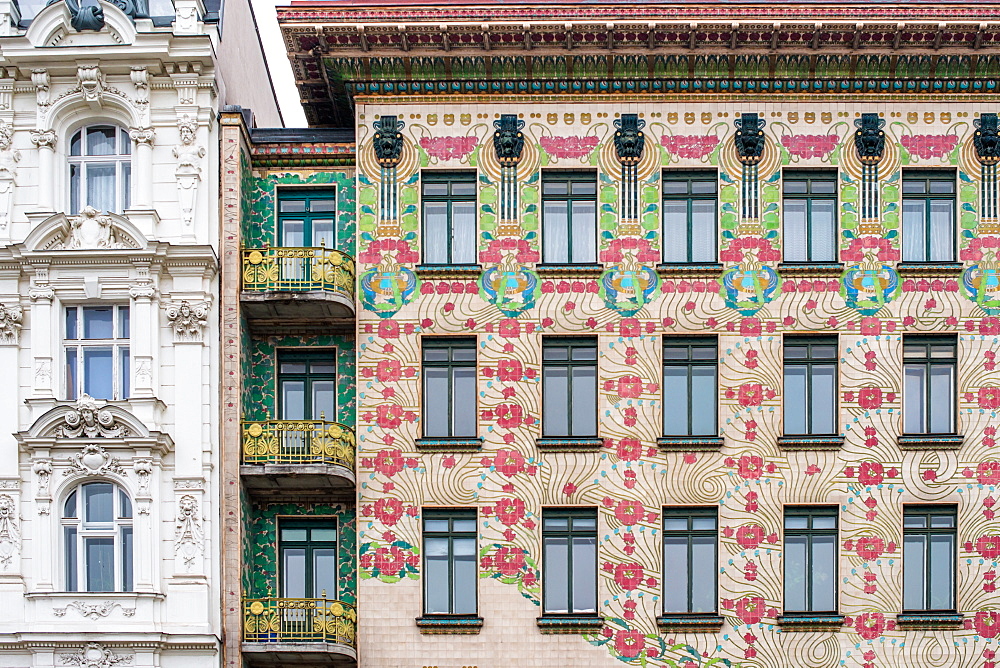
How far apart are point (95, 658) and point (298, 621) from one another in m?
3.85

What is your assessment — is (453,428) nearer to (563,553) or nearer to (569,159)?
(563,553)

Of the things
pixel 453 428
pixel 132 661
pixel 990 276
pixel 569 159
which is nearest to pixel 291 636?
pixel 132 661

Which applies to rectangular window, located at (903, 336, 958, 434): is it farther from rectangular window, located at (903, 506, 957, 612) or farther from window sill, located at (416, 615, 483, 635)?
window sill, located at (416, 615, 483, 635)

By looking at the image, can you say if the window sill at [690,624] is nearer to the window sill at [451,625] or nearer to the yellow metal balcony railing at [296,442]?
the window sill at [451,625]

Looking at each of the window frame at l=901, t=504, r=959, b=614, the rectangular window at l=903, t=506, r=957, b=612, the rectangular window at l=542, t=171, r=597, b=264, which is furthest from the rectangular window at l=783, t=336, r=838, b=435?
the rectangular window at l=542, t=171, r=597, b=264

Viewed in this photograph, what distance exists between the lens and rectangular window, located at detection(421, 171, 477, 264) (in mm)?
30562

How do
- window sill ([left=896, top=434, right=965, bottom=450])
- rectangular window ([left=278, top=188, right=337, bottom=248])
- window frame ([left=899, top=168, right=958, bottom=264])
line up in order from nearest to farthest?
window sill ([left=896, top=434, right=965, bottom=450]) < window frame ([left=899, top=168, right=958, bottom=264]) < rectangular window ([left=278, top=188, right=337, bottom=248])

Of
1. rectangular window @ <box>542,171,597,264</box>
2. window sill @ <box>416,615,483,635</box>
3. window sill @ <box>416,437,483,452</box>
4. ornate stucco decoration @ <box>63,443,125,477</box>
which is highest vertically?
rectangular window @ <box>542,171,597,264</box>

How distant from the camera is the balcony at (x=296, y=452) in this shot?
29031 mm

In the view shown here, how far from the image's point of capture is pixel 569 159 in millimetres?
30656

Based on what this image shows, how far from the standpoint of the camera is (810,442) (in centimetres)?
2948

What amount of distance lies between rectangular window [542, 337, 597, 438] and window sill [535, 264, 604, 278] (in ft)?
4.28

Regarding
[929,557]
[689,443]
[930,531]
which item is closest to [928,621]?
Answer: [929,557]

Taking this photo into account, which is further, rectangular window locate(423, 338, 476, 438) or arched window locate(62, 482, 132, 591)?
rectangular window locate(423, 338, 476, 438)
